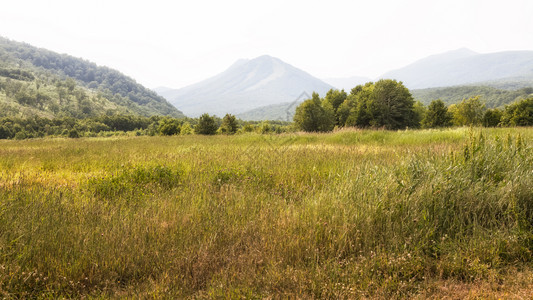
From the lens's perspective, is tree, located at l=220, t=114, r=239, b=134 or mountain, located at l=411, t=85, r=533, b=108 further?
mountain, located at l=411, t=85, r=533, b=108

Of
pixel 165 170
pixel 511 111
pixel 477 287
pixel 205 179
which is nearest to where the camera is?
pixel 477 287

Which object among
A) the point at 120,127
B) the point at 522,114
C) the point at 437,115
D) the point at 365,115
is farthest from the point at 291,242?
the point at 120,127

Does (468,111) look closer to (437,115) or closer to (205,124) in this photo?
(437,115)

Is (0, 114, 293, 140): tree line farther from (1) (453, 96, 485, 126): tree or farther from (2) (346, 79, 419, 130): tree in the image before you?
(1) (453, 96, 485, 126): tree

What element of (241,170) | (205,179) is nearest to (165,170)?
(205,179)

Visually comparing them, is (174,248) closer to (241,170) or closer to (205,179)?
(205,179)

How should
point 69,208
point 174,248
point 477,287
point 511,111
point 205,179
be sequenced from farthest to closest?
point 511,111 → point 205,179 → point 69,208 → point 174,248 → point 477,287

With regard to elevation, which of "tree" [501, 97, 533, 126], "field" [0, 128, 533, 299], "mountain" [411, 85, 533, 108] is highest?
"mountain" [411, 85, 533, 108]

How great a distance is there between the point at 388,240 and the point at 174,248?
2.27 meters

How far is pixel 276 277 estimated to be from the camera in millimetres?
2070

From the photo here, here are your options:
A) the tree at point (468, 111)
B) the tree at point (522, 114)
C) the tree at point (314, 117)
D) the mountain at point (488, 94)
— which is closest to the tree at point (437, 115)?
the tree at point (522, 114)

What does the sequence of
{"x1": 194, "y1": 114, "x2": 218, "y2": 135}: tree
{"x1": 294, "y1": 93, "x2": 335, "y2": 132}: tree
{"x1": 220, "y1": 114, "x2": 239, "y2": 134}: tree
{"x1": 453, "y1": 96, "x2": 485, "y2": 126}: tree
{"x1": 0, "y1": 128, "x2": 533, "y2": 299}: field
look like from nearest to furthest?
1. {"x1": 0, "y1": 128, "x2": 533, "y2": 299}: field
2. {"x1": 194, "y1": 114, "x2": 218, "y2": 135}: tree
3. {"x1": 294, "y1": 93, "x2": 335, "y2": 132}: tree
4. {"x1": 220, "y1": 114, "x2": 239, "y2": 134}: tree
5. {"x1": 453, "y1": 96, "x2": 485, "y2": 126}: tree

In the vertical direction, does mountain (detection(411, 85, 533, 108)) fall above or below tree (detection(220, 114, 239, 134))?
above

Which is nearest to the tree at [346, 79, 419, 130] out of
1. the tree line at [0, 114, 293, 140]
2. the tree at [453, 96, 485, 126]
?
the tree line at [0, 114, 293, 140]
